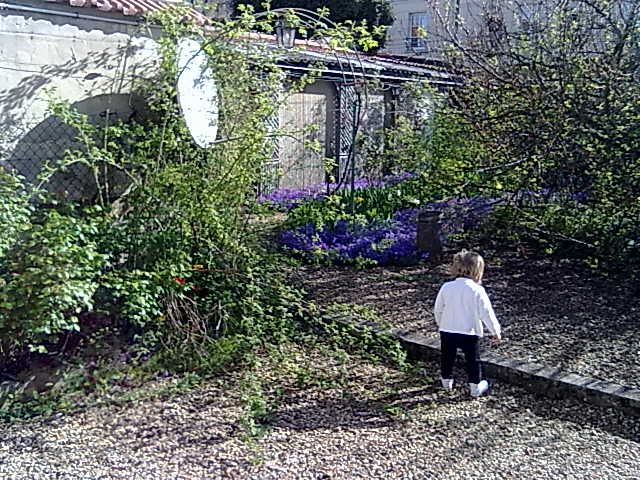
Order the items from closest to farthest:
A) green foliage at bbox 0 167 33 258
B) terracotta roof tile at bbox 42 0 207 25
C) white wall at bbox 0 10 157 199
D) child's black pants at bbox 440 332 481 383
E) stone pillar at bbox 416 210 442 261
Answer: green foliage at bbox 0 167 33 258 → child's black pants at bbox 440 332 481 383 → white wall at bbox 0 10 157 199 → terracotta roof tile at bbox 42 0 207 25 → stone pillar at bbox 416 210 442 261

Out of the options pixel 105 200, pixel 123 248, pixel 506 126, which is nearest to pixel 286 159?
pixel 506 126

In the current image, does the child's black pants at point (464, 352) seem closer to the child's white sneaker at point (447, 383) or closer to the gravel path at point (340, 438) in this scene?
the child's white sneaker at point (447, 383)

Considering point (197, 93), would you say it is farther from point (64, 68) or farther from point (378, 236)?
point (378, 236)

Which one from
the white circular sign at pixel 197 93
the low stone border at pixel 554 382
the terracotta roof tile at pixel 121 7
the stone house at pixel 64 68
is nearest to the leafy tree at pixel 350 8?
the terracotta roof tile at pixel 121 7

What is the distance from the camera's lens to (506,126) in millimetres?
7328

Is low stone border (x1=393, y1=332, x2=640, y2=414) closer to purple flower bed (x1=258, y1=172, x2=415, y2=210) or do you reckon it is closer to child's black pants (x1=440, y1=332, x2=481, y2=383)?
child's black pants (x1=440, y1=332, x2=481, y2=383)

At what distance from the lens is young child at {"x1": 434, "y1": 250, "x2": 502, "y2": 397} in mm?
4406

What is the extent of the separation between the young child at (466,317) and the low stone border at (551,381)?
30 cm

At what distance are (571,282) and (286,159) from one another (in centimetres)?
650

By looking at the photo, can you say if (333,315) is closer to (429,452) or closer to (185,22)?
(429,452)

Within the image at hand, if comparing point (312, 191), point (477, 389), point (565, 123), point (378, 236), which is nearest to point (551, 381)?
point (477, 389)

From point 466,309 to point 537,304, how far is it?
2.32m

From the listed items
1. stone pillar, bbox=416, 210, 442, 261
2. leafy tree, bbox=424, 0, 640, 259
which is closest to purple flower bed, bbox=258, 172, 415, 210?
stone pillar, bbox=416, 210, 442, 261

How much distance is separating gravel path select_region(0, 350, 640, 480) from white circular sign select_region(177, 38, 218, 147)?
212 cm
